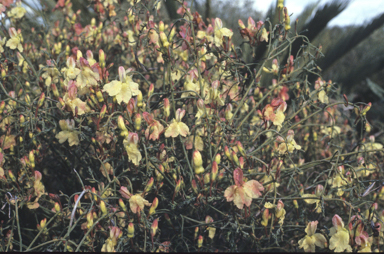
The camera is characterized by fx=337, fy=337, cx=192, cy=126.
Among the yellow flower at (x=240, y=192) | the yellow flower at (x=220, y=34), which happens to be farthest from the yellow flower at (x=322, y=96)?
the yellow flower at (x=240, y=192)

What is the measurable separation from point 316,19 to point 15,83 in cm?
227

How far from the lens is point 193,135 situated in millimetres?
1351

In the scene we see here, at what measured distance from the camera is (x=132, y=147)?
1.15 metres

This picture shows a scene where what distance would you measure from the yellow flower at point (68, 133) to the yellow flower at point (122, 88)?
0.71 feet

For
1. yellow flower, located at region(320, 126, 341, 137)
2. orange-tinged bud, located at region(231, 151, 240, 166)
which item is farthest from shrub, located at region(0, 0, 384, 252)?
yellow flower, located at region(320, 126, 341, 137)

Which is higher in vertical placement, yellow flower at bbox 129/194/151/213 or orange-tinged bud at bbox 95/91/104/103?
orange-tinged bud at bbox 95/91/104/103

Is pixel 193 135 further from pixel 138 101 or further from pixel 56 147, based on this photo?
pixel 56 147

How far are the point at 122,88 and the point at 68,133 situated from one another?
30cm

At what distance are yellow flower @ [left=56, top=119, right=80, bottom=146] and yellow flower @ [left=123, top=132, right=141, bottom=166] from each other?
25cm

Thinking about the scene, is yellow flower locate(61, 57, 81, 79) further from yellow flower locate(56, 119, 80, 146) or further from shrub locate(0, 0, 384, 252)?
yellow flower locate(56, 119, 80, 146)

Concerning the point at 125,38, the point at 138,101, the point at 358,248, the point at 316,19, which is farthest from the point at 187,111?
the point at 316,19

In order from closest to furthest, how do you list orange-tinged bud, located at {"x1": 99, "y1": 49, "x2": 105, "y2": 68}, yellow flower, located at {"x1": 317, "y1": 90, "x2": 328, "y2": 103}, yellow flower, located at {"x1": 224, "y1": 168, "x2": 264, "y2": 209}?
yellow flower, located at {"x1": 224, "y1": 168, "x2": 264, "y2": 209}
orange-tinged bud, located at {"x1": 99, "y1": 49, "x2": 105, "y2": 68}
yellow flower, located at {"x1": 317, "y1": 90, "x2": 328, "y2": 103}

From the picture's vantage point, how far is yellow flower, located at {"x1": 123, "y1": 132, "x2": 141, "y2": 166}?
1151mm

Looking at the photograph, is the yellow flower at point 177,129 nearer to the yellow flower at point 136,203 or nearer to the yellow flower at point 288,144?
the yellow flower at point 136,203
